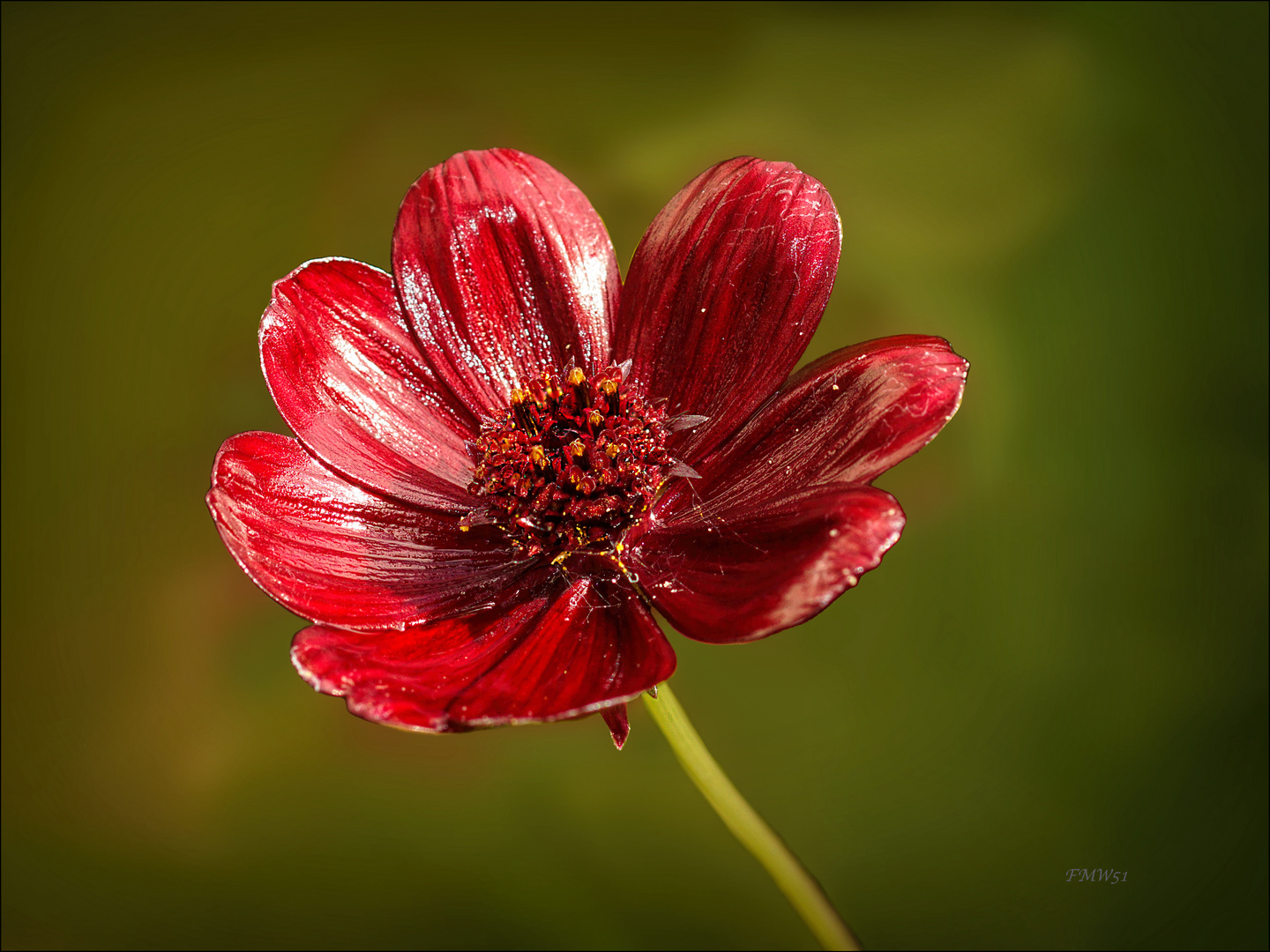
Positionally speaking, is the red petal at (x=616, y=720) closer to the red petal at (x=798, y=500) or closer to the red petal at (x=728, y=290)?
the red petal at (x=798, y=500)

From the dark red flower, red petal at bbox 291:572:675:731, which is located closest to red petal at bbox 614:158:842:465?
the dark red flower

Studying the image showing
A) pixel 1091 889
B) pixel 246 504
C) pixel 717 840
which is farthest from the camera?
pixel 717 840

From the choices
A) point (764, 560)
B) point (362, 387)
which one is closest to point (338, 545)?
point (362, 387)

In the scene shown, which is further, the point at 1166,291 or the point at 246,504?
the point at 1166,291

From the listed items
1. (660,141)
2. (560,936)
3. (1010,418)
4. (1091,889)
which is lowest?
(1091,889)

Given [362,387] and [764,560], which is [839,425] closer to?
[764,560]

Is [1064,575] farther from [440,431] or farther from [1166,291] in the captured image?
[440,431]

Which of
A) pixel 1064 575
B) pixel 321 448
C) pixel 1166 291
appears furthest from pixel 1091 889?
pixel 321 448
